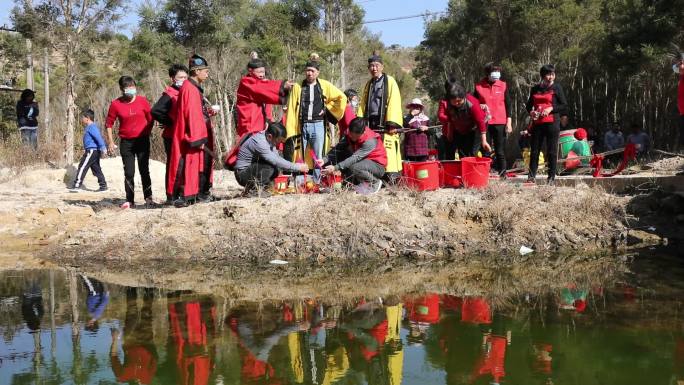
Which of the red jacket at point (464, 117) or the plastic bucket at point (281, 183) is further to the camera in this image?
the red jacket at point (464, 117)

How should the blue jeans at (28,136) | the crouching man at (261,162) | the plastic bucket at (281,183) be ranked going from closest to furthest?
the crouching man at (261,162)
the plastic bucket at (281,183)
the blue jeans at (28,136)

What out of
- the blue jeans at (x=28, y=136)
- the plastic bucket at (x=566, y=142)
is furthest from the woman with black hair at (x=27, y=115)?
the plastic bucket at (x=566, y=142)

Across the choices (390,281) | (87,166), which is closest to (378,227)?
(390,281)

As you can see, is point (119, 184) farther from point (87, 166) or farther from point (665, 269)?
point (665, 269)

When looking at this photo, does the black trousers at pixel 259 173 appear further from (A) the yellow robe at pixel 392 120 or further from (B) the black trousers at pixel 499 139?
(B) the black trousers at pixel 499 139

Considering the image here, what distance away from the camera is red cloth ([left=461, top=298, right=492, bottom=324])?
448 cm

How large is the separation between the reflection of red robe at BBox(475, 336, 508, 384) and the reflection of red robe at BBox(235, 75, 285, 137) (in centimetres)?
440

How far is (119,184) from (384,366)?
8.27 metres

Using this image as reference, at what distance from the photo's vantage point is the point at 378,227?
6.75m

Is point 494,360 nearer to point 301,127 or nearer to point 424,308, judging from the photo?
point 424,308

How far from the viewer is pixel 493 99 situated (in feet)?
26.9

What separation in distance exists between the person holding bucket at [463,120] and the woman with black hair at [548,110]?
601mm

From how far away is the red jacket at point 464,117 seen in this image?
7.88 m

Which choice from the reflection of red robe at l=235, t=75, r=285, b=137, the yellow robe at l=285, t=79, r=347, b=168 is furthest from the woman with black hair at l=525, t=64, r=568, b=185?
the reflection of red robe at l=235, t=75, r=285, b=137
